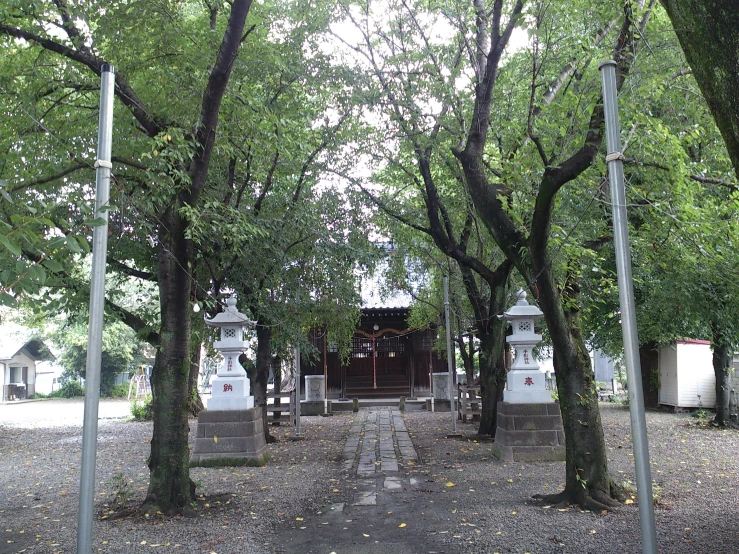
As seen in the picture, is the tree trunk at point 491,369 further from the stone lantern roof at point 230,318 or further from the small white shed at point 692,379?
the small white shed at point 692,379

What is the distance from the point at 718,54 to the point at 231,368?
8936 mm

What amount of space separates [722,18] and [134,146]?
24.7 ft

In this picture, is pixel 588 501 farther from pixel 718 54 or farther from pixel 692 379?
pixel 692 379

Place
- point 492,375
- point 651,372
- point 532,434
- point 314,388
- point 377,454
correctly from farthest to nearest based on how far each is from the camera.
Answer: point 314,388, point 651,372, point 492,375, point 377,454, point 532,434

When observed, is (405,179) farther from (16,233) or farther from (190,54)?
(16,233)

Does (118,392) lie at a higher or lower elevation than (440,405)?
lower

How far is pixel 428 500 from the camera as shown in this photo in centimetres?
718

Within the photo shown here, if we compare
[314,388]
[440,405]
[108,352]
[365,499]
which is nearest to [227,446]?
[365,499]

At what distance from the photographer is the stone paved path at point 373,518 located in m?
5.40

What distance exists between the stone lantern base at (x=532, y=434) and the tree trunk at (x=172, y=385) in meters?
5.14

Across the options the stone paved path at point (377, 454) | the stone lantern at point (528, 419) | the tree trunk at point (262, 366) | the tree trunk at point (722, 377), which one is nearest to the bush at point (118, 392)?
the stone paved path at point (377, 454)

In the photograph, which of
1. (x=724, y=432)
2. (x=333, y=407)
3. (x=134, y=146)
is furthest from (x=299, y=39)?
(x=333, y=407)

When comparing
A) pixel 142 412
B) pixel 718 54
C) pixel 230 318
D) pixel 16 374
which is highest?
pixel 718 54

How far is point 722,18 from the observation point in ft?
9.16
